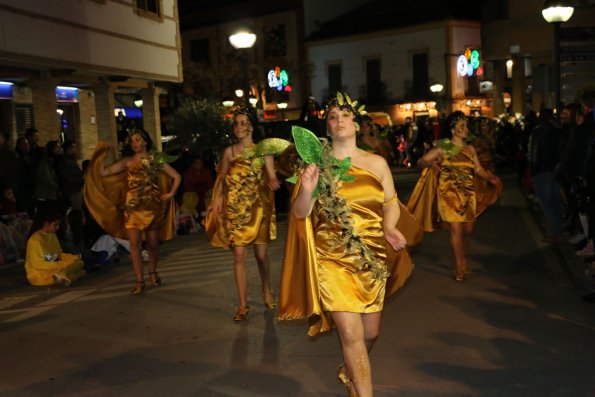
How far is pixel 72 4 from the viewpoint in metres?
18.1

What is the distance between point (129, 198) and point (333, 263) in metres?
5.18

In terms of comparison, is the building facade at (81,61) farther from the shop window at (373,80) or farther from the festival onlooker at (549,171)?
the shop window at (373,80)

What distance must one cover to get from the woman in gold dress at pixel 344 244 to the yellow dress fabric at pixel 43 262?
635 centimetres

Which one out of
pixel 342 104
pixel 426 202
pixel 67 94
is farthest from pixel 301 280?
pixel 67 94

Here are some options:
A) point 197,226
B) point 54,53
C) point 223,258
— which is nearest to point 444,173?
point 223,258

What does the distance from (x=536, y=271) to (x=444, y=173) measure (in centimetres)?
176

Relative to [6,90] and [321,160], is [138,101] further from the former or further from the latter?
[321,160]

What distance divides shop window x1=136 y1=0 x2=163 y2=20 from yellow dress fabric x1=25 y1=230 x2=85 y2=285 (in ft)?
39.0

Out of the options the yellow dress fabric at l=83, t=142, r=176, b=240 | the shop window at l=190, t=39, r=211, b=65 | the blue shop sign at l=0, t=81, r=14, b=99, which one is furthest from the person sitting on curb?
the shop window at l=190, t=39, r=211, b=65

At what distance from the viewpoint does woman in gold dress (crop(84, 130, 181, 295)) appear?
9.60 m

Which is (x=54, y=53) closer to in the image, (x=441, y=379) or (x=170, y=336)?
(x=170, y=336)

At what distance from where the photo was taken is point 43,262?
10.6 meters

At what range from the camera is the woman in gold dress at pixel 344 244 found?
15.8 feet

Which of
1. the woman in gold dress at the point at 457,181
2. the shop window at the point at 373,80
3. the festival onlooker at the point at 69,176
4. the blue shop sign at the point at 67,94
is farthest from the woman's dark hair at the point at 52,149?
the shop window at the point at 373,80
